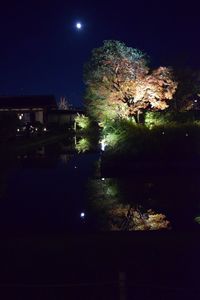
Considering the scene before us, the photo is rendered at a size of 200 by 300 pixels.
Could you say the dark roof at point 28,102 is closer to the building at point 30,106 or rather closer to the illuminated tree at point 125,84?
the building at point 30,106

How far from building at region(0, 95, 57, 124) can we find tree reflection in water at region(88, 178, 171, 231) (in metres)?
33.8

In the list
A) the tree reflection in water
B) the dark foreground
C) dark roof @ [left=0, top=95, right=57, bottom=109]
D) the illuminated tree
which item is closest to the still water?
the tree reflection in water

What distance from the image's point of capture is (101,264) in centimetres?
715

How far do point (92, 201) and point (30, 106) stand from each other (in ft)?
120

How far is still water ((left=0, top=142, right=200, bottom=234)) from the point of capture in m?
10.7

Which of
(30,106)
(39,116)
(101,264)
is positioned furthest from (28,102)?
(101,264)

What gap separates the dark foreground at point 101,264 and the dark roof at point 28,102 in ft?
134

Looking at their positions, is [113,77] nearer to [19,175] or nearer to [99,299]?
[19,175]

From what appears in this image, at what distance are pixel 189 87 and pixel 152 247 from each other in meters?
31.0

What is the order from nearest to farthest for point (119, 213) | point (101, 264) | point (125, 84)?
point (101, 264) → point (119, 213) → point (125, 84)

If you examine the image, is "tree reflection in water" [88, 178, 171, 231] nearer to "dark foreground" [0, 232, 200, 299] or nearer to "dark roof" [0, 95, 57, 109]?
"dark foreground" [0, 232, 200, 299]

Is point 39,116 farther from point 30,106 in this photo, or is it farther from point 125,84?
point 125,84

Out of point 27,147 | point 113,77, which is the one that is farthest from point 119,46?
point 27,147

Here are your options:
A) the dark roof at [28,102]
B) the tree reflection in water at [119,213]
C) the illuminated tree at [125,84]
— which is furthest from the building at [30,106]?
the tree reflection in water at [119,213]
